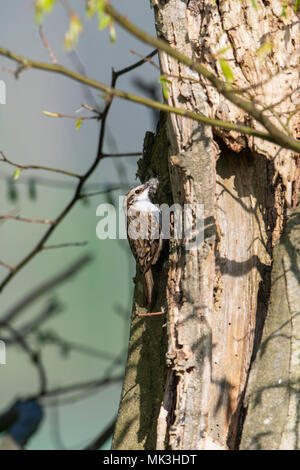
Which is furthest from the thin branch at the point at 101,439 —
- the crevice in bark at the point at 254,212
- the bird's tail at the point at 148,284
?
the crevice in bark at the point at 254,212

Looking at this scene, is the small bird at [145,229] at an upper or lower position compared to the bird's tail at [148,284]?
upper

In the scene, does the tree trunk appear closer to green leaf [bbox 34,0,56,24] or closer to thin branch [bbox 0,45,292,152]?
thin branch [bbox 0,45,292,152]

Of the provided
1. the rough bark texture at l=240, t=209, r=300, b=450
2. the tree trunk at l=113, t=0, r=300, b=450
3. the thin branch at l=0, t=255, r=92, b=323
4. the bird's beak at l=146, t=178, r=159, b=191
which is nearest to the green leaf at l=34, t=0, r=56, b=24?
the tree trunk at l=113, t=0, r=300, b=450

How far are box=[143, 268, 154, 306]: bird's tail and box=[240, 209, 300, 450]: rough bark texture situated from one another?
0.70 metres

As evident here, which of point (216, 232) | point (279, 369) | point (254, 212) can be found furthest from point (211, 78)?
point (279, 369)

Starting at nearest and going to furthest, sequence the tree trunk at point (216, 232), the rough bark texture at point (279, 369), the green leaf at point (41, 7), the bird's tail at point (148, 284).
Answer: the green leaf at point (41, 7) < the rough bark texture at point (279, 369) < the tree trunk at point (216, 232) < the bird's tail at point (148, 284)

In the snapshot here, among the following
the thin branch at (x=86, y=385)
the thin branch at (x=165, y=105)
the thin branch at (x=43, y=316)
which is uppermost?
the thin branch at (x=165, y=105)

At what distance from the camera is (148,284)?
298cm

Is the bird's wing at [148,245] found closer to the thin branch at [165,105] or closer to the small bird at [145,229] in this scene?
the small bird at [145,229]

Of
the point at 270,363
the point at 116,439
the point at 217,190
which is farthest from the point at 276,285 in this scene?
the point at 116,439

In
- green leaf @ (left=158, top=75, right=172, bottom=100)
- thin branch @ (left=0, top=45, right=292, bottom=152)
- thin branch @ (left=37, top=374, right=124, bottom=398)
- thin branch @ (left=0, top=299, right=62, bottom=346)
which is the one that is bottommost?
thin branch @ (left=37, top=374, right=124, bottom=398)

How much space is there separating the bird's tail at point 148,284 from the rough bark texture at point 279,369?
2.31 feet

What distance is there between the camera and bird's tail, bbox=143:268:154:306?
9.66 feet

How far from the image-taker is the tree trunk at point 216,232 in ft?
8.03
